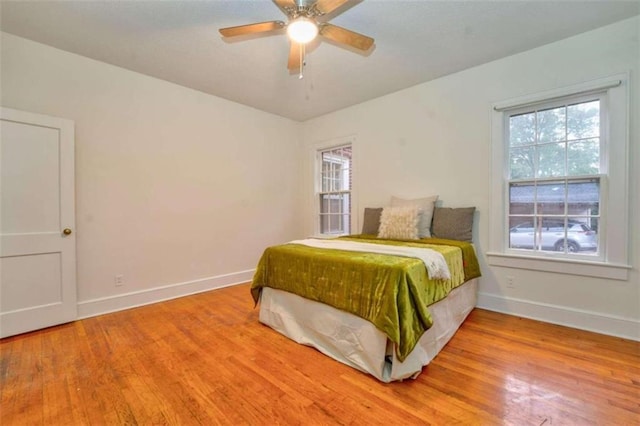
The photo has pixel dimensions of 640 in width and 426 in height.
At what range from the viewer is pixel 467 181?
3.12 meters

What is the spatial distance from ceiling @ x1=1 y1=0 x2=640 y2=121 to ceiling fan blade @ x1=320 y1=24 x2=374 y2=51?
17 centimetres

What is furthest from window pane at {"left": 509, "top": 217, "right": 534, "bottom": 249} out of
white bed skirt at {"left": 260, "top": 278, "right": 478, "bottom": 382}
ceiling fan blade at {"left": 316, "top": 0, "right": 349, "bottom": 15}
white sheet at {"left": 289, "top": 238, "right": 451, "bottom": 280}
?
ceiling fan blade at {"left": 316, "top": 0, "right": 349, "bottom": 15}

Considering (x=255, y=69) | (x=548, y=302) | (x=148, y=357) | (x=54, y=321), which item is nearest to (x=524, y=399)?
(x=548, y=302)

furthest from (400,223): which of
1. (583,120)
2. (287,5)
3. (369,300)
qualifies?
(287,5)

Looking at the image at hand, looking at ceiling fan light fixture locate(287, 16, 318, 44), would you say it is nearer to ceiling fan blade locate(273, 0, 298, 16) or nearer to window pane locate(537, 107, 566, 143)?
ceiling fan blade locate(273, 0, 298, 16)

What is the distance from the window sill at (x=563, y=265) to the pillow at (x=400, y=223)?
819 millimetres

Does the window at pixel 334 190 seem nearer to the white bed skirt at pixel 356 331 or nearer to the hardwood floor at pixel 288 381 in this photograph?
the white bed skirt at pixel 356 331

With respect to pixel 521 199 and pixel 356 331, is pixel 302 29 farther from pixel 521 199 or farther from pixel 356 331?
pixel 521 199

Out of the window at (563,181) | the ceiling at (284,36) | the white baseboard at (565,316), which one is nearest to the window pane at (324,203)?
the ceiling at (284,36)

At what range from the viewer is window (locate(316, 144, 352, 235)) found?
4.48 metres

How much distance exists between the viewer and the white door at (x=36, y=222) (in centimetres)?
240

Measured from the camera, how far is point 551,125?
2707mm

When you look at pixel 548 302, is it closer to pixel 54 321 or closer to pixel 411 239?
pixel 411 239

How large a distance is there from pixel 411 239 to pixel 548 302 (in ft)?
4.42
